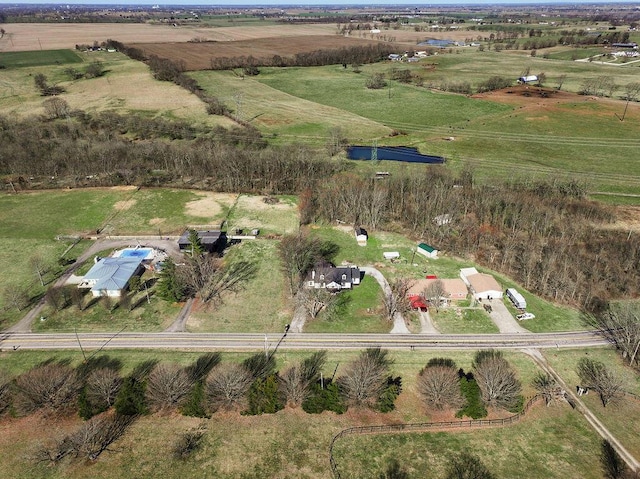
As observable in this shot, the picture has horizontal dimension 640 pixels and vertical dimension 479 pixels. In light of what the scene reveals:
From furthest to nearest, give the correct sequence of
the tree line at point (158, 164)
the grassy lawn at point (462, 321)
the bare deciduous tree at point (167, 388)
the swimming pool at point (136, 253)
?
the tree line at point (158, 164), the swimming pool at point (136, 253), the grassy lawn at point (462, 321), the bare deciduous tree at point (167, 388)

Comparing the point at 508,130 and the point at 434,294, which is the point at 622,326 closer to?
the point at 434,294

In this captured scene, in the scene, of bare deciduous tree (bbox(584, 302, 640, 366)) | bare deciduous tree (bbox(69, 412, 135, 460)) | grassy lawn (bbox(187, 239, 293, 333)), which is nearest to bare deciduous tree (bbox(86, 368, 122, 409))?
bare deciduous tree (bbox(69, 412, 135, 460))

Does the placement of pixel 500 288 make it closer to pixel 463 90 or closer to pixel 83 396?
pixel 83 396

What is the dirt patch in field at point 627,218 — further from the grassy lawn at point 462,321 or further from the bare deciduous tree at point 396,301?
the bare deciduous tree at point 396,301

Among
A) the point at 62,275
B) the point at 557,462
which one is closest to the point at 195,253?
the point at 62,275

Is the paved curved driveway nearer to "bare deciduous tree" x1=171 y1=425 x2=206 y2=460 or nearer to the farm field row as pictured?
the farm field row

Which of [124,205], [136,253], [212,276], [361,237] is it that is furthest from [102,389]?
[124,205]

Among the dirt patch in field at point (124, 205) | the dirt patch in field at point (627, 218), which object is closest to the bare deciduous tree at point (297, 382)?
the dirt patch in field at point (124, 205)
